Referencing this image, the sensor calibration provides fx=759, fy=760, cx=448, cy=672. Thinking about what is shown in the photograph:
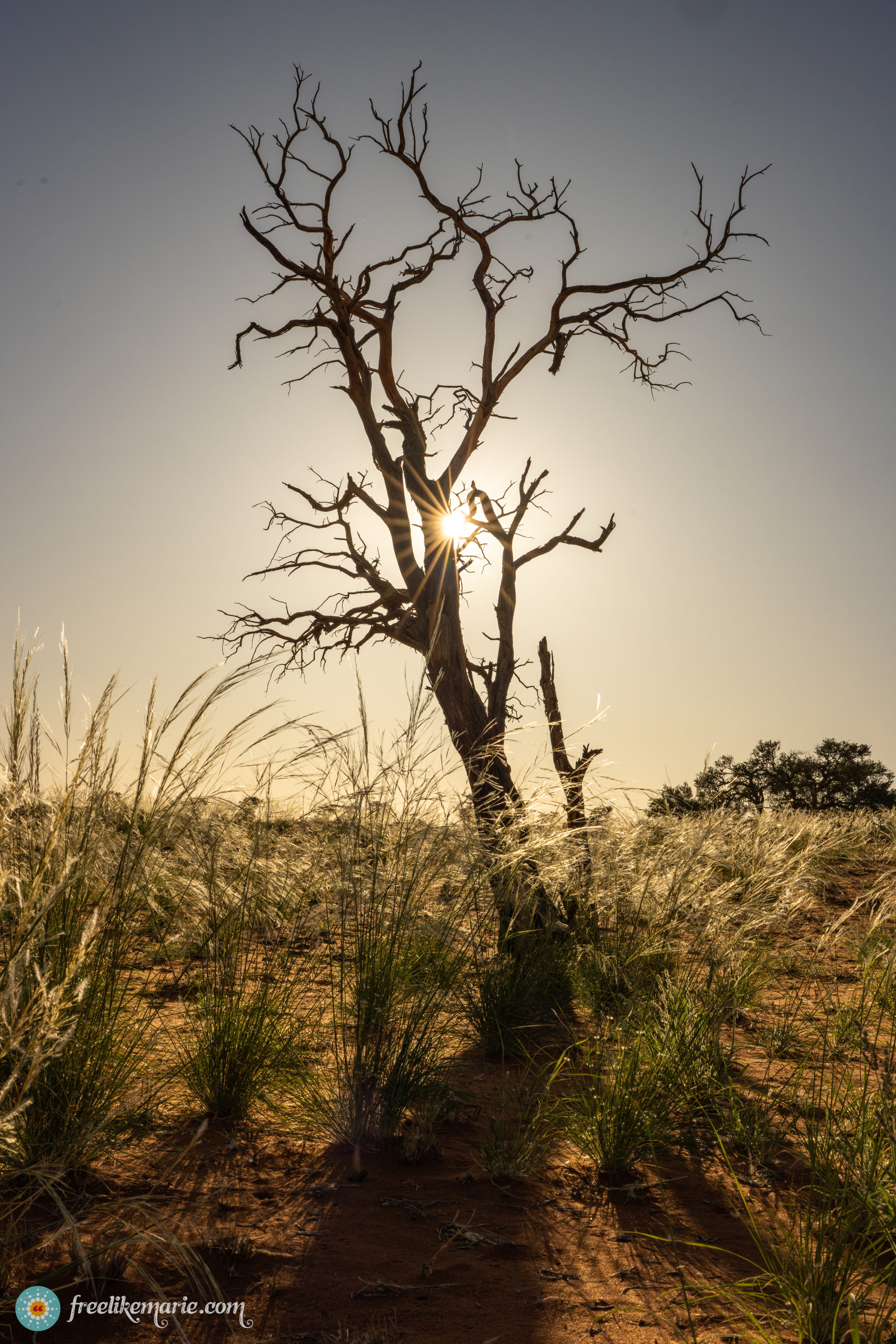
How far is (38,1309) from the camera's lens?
1586mm

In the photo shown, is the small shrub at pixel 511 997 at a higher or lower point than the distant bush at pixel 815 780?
lower

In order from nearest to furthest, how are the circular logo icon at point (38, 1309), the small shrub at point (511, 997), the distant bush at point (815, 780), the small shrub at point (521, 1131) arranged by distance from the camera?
the circular logo icon at point (38, 1309) → the small shrub at point (521, 1131) → the small shrub at point (511, 997) → the distant bush at point (815, 780)

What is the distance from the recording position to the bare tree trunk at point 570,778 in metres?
3.74

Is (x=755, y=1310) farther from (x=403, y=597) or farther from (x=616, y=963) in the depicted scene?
(x=403, y=597)

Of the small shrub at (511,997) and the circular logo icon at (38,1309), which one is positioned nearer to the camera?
the circular logo icon at (38,1309)

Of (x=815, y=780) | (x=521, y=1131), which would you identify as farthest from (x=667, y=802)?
(x=815, y=780)

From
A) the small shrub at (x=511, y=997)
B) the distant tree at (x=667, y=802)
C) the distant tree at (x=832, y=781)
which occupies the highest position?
the distant tree at (x=832, y=781)

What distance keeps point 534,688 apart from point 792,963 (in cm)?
264

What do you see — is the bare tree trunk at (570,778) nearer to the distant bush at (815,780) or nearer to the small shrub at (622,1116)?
the small shrub at (622,1116)

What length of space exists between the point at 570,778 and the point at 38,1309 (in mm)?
3327

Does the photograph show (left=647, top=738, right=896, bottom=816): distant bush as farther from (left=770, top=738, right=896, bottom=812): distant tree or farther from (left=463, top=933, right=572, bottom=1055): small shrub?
(left=463, top=933, right=572, bottom=1055): small shrub

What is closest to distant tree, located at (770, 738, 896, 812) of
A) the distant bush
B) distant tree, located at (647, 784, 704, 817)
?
the distant bush

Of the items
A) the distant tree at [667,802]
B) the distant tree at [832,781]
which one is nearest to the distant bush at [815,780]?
the distant tree at [832,781]

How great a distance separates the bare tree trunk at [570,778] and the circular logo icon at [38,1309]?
2082 millimetres
